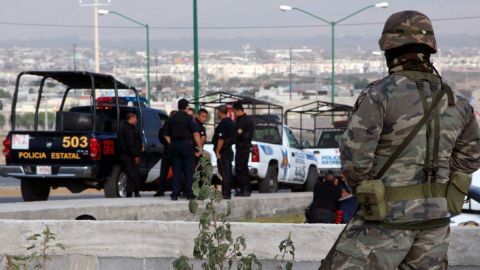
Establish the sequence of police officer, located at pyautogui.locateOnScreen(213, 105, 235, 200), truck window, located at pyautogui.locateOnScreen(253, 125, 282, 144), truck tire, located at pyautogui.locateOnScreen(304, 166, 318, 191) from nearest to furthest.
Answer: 1. police officer, located at pyautogui.locateOnScreen(213, 105, 235, 200)
2. truck window, located at pyautogui.locateOnScreen(253, 125, 282, 144)
3. truck tire, located at pyautogui.locateOnScreen(304, 166, 318, 191)

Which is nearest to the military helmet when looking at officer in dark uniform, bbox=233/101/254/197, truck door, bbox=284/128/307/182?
officer in dark uniform, bbox=233/101/254/197

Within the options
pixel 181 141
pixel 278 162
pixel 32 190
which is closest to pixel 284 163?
pixel 278 162

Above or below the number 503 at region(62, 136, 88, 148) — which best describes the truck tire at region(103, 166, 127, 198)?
below

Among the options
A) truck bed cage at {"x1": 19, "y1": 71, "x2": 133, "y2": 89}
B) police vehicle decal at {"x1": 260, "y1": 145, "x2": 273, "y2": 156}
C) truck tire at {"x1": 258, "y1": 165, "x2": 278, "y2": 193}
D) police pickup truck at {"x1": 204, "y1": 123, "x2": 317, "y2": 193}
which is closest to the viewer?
truck bed cage at {"x1": 19, "y1": 71, "x2": 133, "y2": 89}

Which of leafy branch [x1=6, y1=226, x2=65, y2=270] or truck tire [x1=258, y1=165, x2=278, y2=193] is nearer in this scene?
leafy branch [x1=6, y1=226, x2=65, y2=270]

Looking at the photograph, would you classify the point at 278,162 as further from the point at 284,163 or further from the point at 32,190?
the point at 32,190

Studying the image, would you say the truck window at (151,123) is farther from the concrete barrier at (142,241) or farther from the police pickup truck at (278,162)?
the concrete barrier at (142,241)

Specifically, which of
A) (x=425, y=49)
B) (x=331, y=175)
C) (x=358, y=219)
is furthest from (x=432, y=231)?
(x=331, y=175)

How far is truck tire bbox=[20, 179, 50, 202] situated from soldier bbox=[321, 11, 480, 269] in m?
14.4

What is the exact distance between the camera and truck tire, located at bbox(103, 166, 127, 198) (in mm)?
19000

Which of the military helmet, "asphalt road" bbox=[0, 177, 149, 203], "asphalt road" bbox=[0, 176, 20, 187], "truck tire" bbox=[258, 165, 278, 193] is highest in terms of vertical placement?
the military helmet

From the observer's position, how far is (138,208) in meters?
15.3

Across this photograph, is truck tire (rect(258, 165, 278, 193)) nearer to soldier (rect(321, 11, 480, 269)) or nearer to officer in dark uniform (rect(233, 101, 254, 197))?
officer in dark uniform (rect(233, 101, 254, 197))

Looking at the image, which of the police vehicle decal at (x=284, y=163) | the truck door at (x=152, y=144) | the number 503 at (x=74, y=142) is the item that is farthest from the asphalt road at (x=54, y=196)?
the number 503 at (x=74, y=142)
